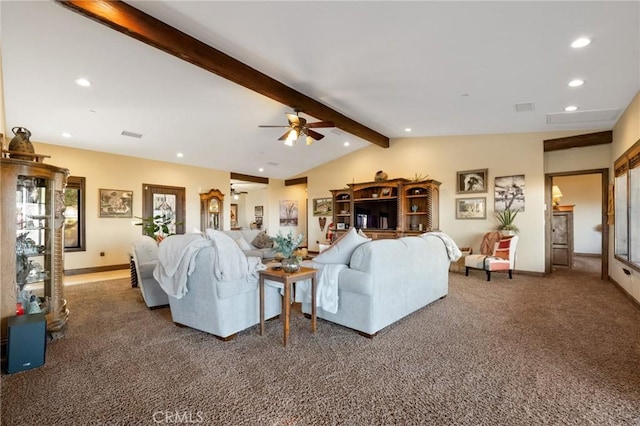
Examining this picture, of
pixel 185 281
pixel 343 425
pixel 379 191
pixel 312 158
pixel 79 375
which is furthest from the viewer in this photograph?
pixel 312 158

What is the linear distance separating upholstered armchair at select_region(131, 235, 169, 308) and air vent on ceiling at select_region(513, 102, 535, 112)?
5.64 m

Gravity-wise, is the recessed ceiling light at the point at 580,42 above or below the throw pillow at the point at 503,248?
above

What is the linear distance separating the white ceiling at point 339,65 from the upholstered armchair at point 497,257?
218 cm

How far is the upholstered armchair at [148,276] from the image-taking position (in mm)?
3838

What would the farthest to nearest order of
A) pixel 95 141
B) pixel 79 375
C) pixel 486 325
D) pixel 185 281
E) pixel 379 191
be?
pixel 379 191, pixel 95 141, pixel 486 325, pixel 185 281, pixel 79 375

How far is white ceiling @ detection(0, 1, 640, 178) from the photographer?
260 centimetres

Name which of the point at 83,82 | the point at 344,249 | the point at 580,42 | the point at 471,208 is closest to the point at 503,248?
the point at 471,208

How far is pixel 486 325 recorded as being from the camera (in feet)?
10.6

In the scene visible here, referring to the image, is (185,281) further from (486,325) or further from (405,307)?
(486,325)

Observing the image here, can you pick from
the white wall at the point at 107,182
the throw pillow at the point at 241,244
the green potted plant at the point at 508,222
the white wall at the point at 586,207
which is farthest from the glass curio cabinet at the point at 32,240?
the white wall at the point at 586,207

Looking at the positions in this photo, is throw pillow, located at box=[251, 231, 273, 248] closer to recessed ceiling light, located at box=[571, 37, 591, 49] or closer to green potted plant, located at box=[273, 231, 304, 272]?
green potted plant, located at box=[273, 231, 304, 272]

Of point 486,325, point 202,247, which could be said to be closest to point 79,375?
point 202,247

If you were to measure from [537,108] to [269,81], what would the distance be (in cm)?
401

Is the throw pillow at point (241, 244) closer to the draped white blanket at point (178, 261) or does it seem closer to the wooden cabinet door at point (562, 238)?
the draped white blanket at point (178, 261)
